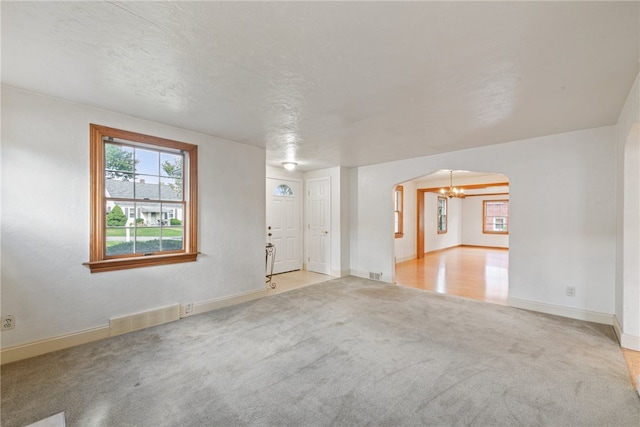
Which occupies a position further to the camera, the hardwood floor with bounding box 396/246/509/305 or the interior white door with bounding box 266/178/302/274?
the interior white door with bounding box 266/178/302/274

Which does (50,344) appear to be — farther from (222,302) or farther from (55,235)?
(222,302)

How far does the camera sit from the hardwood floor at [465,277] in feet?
14.3

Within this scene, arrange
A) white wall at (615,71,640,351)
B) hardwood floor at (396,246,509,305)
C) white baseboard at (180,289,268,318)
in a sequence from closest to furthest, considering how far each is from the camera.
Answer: white wall at (615,71,640,351), white baseboard at (180,289,268,318), hardwood floor at (396,246,509,305)

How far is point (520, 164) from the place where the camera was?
3902 millimetres

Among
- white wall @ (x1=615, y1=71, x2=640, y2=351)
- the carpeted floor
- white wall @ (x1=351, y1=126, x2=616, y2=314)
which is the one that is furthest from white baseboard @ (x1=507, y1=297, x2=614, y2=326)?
white wall @ (x1=615, y1=71, x2=640, y2=351)

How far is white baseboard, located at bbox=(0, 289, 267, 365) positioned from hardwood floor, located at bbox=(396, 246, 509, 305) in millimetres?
3695

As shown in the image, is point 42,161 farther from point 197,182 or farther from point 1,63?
point 197,182

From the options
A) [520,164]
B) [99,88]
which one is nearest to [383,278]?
[520,164]

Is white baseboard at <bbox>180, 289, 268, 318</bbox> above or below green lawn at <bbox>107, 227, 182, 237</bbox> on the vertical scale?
below

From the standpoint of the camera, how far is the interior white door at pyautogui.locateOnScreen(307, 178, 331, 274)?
608 centimetres

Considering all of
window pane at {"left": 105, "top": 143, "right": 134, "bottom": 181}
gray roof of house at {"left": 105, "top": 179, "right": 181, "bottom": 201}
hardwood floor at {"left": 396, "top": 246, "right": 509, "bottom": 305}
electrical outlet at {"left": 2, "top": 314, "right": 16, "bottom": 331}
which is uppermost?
window pane at {"left": 105, "top": 143, "right": 134, "bottom": 181}

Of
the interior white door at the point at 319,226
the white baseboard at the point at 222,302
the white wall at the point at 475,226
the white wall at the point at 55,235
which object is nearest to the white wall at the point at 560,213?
the interior white door at the point at 319,226

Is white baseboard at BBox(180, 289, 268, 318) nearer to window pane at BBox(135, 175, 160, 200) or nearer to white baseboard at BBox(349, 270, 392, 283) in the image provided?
window pane at BBox(135, 175, 160, 200)

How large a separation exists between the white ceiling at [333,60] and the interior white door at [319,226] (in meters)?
3.00
